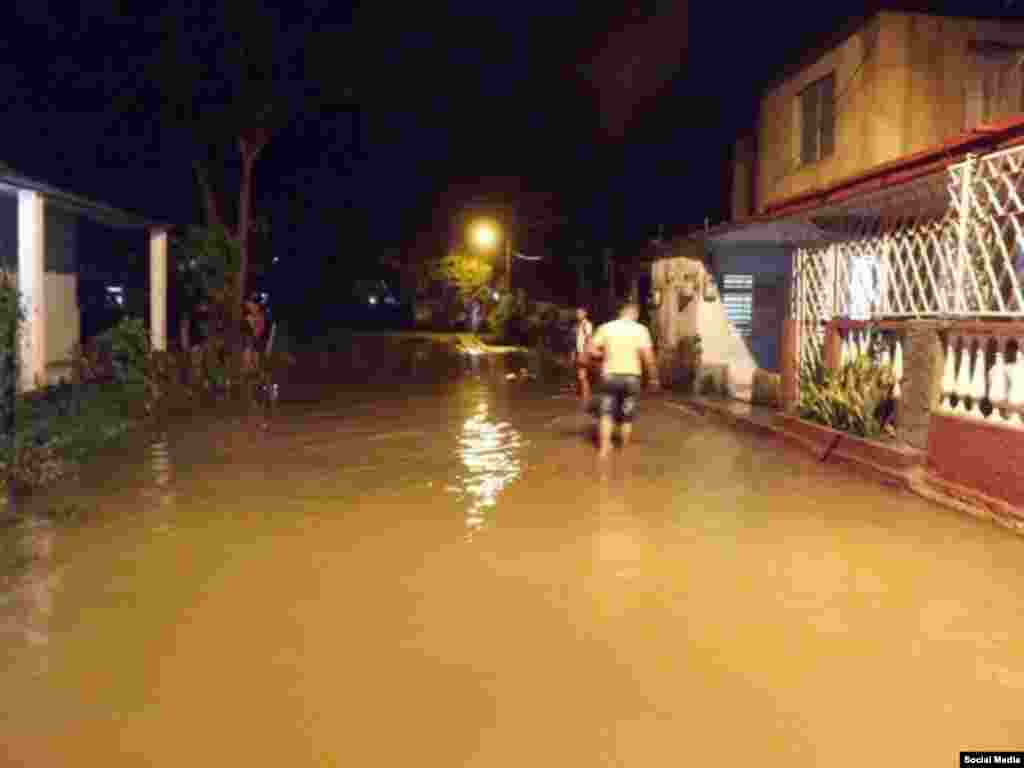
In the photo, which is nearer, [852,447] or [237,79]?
[852,447]

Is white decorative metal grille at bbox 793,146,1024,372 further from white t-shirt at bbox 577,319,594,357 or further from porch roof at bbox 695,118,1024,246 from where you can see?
white t-shirt at bbox 577,319,594,357

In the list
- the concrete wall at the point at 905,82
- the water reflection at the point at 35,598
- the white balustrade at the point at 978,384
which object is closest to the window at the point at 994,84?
the concrete wall at the point at 905,82

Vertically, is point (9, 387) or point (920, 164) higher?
point (920, 164)

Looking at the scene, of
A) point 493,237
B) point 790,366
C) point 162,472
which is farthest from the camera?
point 493,237

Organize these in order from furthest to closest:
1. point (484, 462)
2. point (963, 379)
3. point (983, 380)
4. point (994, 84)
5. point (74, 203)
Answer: point (994, 84), point (74, 203), point (484, 462), point (963, 379), point (983, 380)

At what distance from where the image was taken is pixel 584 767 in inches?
176

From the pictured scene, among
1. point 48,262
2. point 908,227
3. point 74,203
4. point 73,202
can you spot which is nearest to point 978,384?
point 908,227

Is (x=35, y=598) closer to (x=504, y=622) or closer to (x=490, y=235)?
(x=504, y=622)

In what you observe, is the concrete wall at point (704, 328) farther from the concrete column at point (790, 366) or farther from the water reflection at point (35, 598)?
the water reflection at point (35, 598)

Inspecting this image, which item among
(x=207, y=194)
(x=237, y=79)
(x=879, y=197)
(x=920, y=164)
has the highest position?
(x=237, y=79)

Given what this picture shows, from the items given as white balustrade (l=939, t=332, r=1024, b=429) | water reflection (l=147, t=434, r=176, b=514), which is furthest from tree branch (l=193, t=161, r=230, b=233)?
white balustrade (l=939, t=332, r=1024, b=429)

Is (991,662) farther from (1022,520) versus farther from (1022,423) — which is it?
(1022,423)

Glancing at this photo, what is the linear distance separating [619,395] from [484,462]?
1.99m

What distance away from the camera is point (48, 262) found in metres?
20.5
